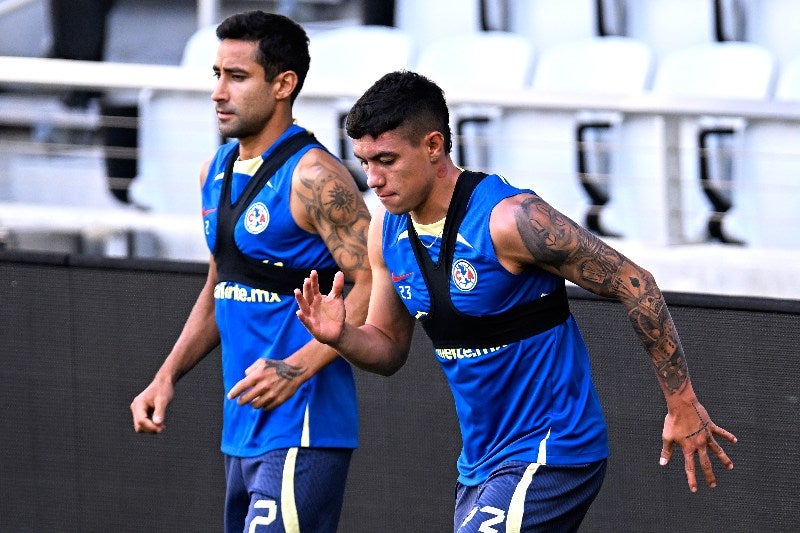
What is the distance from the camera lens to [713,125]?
687cm

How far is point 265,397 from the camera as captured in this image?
4.09 m

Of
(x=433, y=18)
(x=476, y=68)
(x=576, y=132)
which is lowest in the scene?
(x=576, y=132)

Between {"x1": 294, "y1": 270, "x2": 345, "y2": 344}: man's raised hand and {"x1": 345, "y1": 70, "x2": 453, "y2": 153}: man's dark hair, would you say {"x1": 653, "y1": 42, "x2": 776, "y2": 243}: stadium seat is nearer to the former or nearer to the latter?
{"x1": 345, "y1": 70, "x2": 453, "y2": 153}: man's dark hair

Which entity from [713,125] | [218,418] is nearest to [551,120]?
[713,125]

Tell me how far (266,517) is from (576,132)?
3420 millimetres

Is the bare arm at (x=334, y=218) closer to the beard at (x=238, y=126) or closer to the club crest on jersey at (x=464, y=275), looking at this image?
the beard at (x=238, y=126)

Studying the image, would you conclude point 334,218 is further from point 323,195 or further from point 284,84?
point 284,84

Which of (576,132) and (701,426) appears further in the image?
(576,132)

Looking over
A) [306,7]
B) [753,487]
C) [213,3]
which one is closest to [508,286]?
[753,487]

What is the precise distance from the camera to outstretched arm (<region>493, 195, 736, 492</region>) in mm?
3689

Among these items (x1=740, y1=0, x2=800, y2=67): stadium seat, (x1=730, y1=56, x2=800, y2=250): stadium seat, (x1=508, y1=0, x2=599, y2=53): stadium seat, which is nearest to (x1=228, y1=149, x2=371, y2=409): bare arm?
(x1=730, y1=56, x2=800, y2=250): stadium seat

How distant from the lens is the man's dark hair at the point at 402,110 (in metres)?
3.78

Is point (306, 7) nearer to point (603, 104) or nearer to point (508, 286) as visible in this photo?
point (603, 104)

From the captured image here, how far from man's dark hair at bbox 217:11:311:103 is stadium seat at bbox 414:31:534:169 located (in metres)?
2.63
